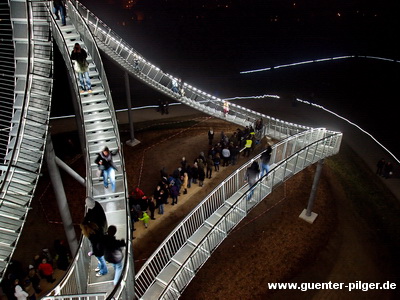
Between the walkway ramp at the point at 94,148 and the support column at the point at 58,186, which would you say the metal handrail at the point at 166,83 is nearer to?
the walkway ramp at the point at 94,148

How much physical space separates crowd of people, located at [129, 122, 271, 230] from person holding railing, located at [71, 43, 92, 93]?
16.5 ft

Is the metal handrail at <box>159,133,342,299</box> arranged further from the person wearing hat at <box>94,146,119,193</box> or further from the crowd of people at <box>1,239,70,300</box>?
the crowd of people at <box>1,239,70,300</box>

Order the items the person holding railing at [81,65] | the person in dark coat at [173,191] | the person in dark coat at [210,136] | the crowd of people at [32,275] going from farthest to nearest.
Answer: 1. the person in dark coat at [210,136]
2. the person in dark coat at [173,191]
3. the crowd of people at [32,275]
4. the person holding railing at [81,65]

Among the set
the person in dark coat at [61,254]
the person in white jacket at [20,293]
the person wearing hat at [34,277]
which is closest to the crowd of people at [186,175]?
the person in dark coat at [61,254]

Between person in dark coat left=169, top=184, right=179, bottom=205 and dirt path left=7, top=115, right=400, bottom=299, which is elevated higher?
person in dark coat left=169, top=184, right=179, bottom=205

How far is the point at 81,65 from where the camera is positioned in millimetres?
Answer: 12078

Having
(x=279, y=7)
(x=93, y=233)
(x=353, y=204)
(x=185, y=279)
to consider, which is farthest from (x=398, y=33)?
(x=93, y=233)

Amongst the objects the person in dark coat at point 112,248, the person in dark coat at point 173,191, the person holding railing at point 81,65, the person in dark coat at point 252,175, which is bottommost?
the person in dark coat at point 173,191

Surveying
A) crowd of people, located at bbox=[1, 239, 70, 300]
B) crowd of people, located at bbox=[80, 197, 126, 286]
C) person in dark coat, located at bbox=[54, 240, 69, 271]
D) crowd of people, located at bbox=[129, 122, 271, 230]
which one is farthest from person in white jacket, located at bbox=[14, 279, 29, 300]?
crowd of people, located at bbox=[80, 197, 126, 286]

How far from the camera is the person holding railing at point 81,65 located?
38.9 ft

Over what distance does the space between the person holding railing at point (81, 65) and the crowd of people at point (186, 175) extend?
5.03 m

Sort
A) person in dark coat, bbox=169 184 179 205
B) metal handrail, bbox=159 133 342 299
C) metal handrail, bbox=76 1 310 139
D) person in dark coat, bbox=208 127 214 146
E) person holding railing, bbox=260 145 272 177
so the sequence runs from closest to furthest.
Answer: metal handrail, bbox=159 133 342 299, person holding railing, bbox=260 145 272 177, person in dark coat, bbox=169 184 179 205, metal handrail, bbox=76 1 310 139, person in dark coat, bbox=208 127 214 146

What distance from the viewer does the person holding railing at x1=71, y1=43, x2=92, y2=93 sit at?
11872mm

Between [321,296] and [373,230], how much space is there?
16.8 feet
